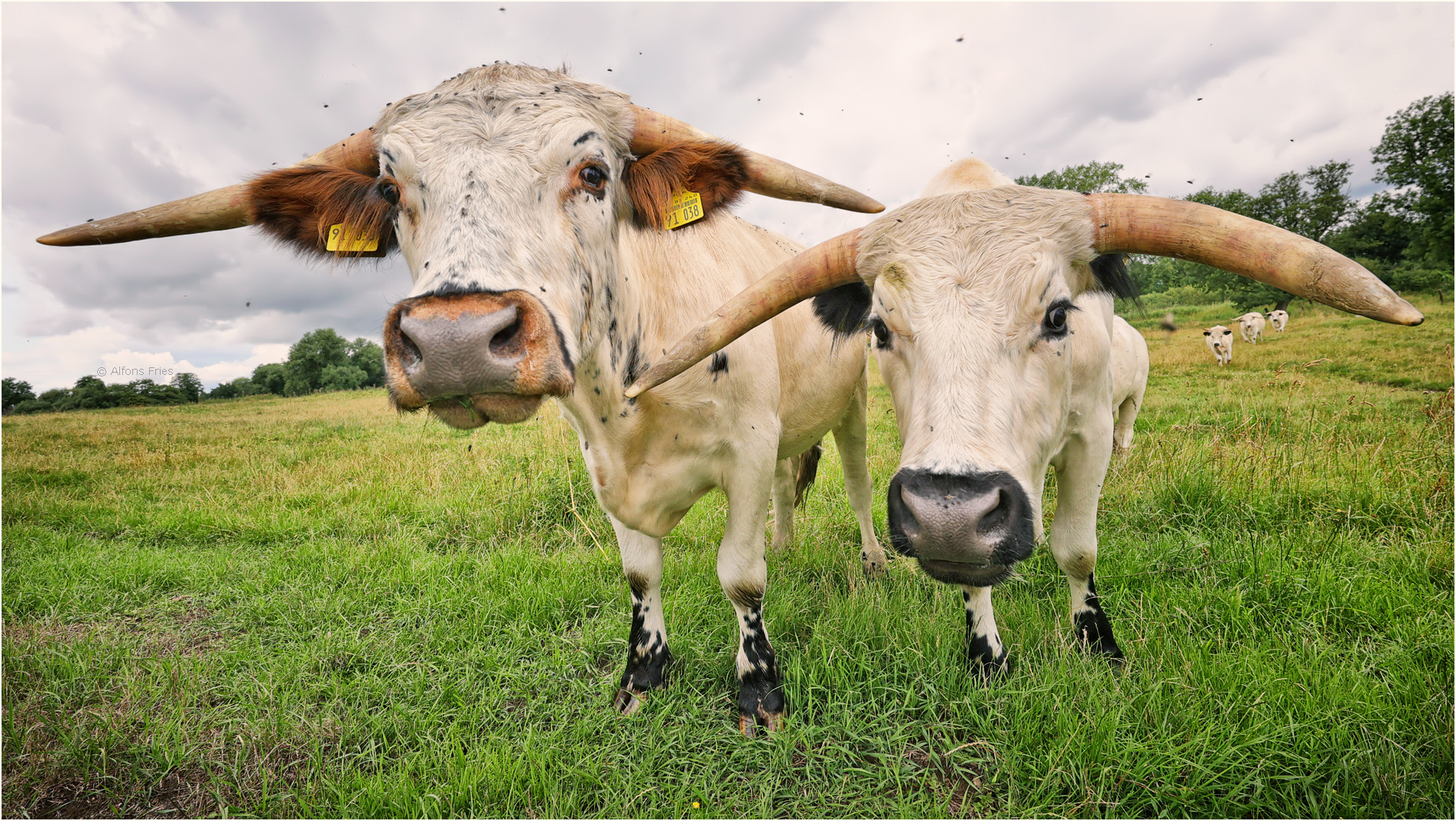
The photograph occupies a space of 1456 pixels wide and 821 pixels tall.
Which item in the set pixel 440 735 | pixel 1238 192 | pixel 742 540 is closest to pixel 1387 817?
pixel 742 540

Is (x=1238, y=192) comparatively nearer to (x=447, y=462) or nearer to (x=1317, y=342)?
(x=1317, y=342)

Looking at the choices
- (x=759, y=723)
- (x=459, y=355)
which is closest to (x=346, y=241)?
(x=459, y=355)

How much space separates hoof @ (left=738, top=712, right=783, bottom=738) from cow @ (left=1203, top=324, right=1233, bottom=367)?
16.9 metres

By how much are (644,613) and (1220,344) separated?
722 inches

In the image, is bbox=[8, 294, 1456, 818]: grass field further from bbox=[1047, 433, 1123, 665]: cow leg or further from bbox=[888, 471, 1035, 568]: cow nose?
bbox=[888, 471, 1035, 568]: cow nose

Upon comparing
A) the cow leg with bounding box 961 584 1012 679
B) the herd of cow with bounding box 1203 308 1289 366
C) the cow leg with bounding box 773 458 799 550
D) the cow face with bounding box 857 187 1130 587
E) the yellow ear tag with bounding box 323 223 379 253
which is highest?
the herd of cow with bounding box 1203 308 1289 366

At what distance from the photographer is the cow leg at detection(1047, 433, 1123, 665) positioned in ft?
Result: 9.92

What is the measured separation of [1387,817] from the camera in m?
2.02

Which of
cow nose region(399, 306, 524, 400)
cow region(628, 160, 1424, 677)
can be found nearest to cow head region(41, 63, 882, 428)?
cow nose region(399, 306, 524, 400)

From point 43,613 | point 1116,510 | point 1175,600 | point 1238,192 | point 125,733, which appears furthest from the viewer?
point 1238,192

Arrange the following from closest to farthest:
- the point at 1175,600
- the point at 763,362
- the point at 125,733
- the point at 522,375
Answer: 1. the point at 522,375
2. the point at 125,733
3. the point at 763,362
4. the point at 1175,600

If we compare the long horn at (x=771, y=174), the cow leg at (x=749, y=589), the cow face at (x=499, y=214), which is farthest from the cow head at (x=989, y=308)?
the cow leg at (x=749, y=589)

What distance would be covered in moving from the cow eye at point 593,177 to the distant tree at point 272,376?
39.8 metres

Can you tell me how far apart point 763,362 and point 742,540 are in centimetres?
91
